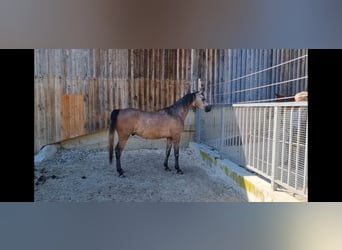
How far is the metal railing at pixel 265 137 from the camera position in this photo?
2094 millimetres

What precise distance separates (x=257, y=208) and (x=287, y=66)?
3.45 ft

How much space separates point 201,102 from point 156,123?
367mm

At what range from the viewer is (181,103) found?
2.14m

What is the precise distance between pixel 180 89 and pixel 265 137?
712 mm

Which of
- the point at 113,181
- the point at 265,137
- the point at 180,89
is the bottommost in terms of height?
the point at 113,181

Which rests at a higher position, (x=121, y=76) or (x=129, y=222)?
(x=121, y=76)

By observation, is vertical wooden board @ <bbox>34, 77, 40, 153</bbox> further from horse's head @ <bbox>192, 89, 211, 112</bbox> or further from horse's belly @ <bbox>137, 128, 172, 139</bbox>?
horse's head @ <bbox>192, 89, 211, 112</bbox>

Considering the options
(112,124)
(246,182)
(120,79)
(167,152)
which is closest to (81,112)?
(112,124)

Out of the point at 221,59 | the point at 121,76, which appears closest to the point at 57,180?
the point at 121,76

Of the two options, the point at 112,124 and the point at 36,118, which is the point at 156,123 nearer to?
the point at 112,124

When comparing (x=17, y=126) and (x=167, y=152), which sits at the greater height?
(x=17, y=126)
